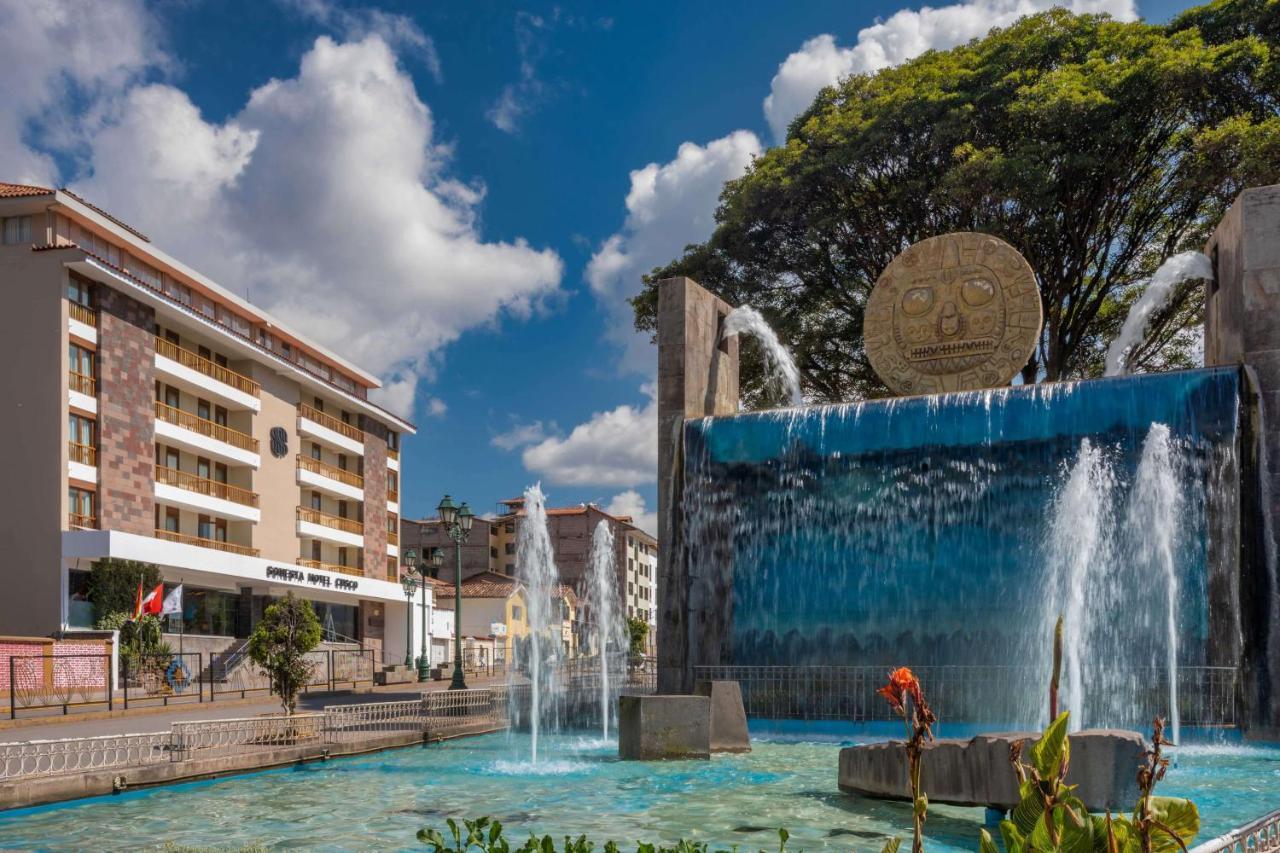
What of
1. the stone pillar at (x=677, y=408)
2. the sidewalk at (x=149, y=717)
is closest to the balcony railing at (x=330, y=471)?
the sidewalk at (x=149, y=717)

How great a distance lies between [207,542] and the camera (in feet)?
141

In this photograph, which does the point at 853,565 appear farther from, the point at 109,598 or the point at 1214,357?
the point at 109,598

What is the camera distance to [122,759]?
1369cm

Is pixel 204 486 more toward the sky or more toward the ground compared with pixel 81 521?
more toward the sky

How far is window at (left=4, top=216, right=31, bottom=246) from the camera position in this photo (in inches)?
1399

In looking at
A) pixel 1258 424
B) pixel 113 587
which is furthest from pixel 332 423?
pixel 1258 424

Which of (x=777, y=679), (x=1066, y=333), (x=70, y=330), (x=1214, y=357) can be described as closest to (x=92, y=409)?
(x=70, y=330)

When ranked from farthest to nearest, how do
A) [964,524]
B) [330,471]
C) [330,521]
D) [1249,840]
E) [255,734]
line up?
1. [330,471]
2. [330,521]
3. [964,524]
4. [255,734]
5. [1249,840]

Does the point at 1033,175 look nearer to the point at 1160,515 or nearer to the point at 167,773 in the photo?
the point at 1160,515

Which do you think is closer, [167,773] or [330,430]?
[167,773]

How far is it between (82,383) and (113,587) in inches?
251

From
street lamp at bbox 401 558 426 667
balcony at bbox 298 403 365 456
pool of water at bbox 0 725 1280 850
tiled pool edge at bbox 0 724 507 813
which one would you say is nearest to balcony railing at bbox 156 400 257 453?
balcony at bbox 298 403 365 456

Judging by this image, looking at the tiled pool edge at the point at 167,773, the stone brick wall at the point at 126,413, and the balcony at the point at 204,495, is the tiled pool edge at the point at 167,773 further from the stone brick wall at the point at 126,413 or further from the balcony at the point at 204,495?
the balcony at the point at 204,495

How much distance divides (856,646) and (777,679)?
1.43 m
